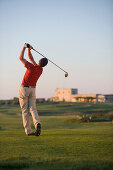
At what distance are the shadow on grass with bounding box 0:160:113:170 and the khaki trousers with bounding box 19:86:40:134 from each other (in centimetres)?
330

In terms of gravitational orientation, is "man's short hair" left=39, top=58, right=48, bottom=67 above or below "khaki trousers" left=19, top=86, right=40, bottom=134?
above

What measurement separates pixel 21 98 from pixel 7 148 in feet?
7.73

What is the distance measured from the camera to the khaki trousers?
7298 millimetres

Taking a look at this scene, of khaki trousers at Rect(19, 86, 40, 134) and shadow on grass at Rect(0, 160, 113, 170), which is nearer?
shadow on grass at Rect(0, 160, 113, 170)

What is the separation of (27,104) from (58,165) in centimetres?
379

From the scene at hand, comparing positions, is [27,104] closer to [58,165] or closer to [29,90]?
[29,90]

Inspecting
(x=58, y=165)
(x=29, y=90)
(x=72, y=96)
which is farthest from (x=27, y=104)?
(x=72, y=96)

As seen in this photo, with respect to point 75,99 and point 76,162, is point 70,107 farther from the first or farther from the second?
point 76,162

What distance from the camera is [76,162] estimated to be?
3971 mm

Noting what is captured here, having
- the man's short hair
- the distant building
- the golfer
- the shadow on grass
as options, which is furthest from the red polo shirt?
the distant building

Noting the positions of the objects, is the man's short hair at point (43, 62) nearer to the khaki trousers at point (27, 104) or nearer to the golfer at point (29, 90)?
the golfer at point (29, 90)

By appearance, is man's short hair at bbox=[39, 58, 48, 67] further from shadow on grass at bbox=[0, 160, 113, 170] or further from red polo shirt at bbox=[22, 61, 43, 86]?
shadow on grass at bbox=[0, 160, 113, 170]

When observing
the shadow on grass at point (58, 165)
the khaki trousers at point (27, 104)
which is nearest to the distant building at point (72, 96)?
the khaki trousers at point (27, 104)


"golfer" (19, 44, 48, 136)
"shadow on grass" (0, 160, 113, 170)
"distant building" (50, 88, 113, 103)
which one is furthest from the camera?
"distant building" (50, 88, 113, 103)
